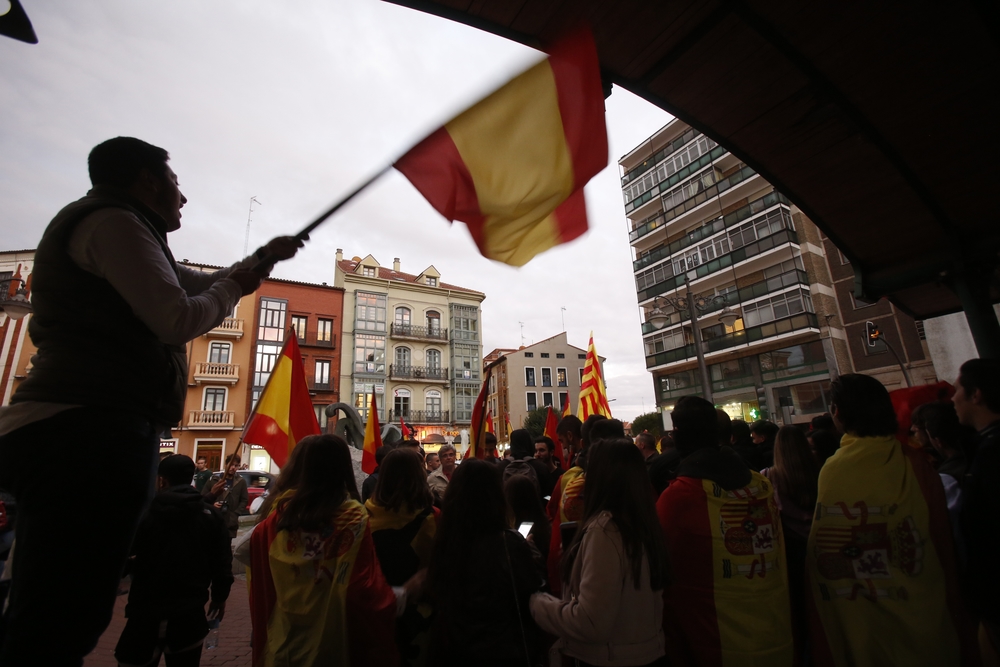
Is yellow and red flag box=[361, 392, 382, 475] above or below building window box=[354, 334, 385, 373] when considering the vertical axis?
below

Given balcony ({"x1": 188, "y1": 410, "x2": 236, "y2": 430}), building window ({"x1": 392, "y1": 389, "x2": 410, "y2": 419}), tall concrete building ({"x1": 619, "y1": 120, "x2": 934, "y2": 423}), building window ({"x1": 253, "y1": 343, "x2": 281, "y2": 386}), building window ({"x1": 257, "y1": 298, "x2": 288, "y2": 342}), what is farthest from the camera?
building window ({"x1": 392, "y1": 389, "x2": 410, "y2": 419})

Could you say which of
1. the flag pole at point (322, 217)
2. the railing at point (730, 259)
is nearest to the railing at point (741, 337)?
the railing at point (730, 259)

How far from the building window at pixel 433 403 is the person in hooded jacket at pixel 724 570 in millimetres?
36395

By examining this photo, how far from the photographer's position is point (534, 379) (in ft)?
187

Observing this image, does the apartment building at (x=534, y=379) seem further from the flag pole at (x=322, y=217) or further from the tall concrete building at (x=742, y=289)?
the flag pole at (x=322, y=217)

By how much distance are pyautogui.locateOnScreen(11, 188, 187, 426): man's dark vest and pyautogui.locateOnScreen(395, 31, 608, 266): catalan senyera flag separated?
54.1 inches

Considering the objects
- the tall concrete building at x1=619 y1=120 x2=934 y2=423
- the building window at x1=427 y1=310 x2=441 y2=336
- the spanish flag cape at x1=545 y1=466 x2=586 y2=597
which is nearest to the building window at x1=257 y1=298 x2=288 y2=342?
the building window at x1=427 y1=310 x2=441 y2=336

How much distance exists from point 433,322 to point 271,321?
41.3 ft

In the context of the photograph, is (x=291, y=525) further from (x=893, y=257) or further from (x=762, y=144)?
(x=893, y=257)

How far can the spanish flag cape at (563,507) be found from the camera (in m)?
3.20

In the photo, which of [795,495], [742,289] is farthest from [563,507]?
[742,289]

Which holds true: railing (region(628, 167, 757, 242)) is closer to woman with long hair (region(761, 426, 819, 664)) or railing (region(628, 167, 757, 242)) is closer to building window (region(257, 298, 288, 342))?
building window (region(257, 298, 288, 342))

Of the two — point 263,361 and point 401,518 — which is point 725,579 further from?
point 263,361

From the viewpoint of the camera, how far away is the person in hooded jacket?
256 centimetres
